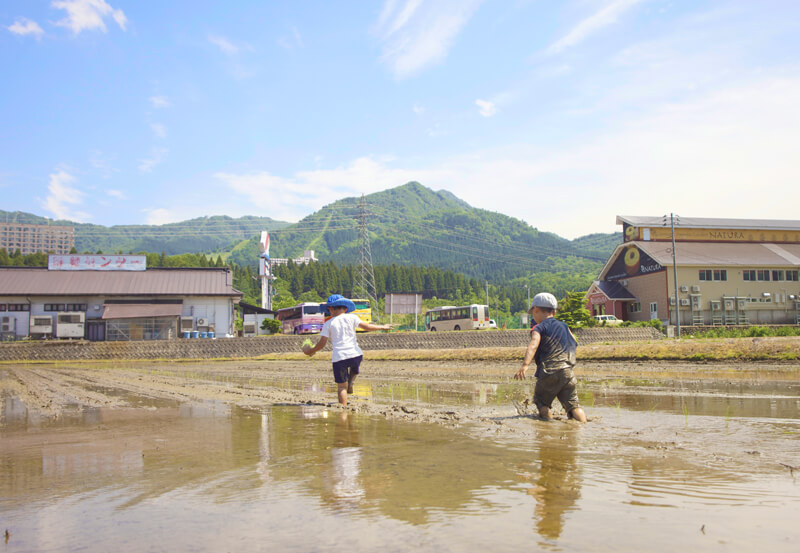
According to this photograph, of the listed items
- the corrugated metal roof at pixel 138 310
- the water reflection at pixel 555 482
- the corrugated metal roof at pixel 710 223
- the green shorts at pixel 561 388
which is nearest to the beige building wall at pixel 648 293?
the corrugated metal roof at pixel 710 223

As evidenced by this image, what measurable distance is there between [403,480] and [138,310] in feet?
155

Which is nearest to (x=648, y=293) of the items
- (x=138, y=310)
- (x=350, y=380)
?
(x=138, y=310)

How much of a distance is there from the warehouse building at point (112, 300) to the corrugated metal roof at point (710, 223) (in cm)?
3797

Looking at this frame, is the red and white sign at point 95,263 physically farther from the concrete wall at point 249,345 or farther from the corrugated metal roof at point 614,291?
the corrugated metal roof at point 614,291

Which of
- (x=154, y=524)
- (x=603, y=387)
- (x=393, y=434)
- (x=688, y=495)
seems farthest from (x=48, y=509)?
(x=603, y=387)

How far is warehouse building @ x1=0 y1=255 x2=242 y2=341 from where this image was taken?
147ft

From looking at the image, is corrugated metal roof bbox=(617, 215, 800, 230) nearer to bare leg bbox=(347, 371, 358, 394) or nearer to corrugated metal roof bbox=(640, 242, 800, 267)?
corrugated metal roof bbox=(640, 242, 800, 267)

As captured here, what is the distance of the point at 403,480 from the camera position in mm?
3824

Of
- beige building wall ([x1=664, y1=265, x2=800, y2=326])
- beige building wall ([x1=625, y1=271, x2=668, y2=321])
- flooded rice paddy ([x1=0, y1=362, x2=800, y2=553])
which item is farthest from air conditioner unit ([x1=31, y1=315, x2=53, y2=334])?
beige building wall ([x1=664, y1=265, x2=800, y2=326])

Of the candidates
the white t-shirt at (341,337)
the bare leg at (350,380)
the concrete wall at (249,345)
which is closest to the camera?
the white t-shirt at (341,337)

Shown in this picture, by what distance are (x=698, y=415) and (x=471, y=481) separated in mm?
4380

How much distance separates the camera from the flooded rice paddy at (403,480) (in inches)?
110

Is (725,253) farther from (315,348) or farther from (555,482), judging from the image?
(555,482)

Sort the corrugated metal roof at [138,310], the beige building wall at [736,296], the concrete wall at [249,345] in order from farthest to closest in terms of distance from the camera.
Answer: the beige building wall at [736,296] → the corrugated metal roof at [138,310] → the concrete wall at [249,345]
